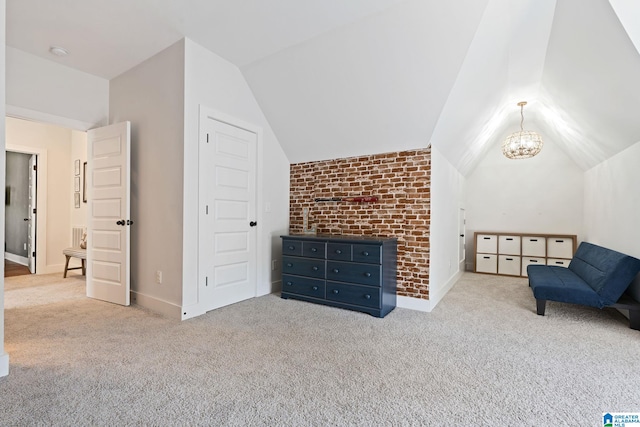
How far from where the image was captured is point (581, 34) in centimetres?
259

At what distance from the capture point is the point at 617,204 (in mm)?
→ 3883

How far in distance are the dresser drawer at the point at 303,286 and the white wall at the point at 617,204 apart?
3.36 meters

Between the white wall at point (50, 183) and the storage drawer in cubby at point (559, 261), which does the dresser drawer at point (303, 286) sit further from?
the white wall at point (50, 183)

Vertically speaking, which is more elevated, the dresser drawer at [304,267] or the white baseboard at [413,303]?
the dresser drawer at [304,267]

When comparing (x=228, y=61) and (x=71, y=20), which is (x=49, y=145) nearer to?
(x=71, y=20)

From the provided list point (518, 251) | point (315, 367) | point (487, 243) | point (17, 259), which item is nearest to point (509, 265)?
point (518, 251)

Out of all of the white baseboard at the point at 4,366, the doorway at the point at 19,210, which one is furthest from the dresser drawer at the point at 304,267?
the doorway at the point at 19,210

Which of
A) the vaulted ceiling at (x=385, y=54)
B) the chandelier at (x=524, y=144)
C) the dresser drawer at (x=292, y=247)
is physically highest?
the vaulted ceiling at (x=385, y=54)

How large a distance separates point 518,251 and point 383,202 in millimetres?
3523

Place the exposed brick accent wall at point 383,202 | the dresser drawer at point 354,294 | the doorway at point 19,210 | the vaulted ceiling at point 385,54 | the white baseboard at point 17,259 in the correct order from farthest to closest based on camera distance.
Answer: the white baseboard at point 17,259 → the doorway at point 19,210 → the exposed brick accent wall at point 383,202 → the dresser drawer at point 354,294 → the vaulted ceiling at point 385,54

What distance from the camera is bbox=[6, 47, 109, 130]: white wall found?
3.37m

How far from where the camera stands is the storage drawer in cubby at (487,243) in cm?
587

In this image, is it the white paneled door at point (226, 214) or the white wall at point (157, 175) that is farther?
the white paneled door at point (226, 214)

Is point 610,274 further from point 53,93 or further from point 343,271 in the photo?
point 53,93
